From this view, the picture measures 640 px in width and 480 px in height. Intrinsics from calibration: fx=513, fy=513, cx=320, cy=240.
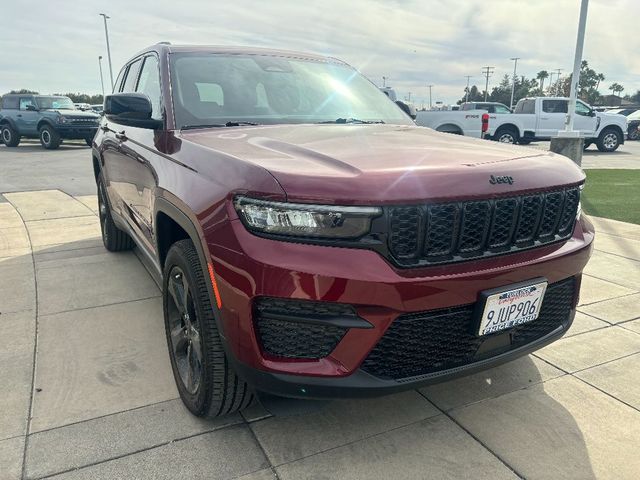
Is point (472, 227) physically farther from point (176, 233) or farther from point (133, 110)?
point (133, 110)

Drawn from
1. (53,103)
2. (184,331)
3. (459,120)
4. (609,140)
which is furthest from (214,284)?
(609,140)

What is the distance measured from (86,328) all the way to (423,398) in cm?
223

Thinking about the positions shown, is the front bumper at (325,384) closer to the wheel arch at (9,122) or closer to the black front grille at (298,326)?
the black front grille at (298,326)

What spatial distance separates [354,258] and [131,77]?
10.5ft

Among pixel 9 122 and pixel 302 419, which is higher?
pixel 9 122

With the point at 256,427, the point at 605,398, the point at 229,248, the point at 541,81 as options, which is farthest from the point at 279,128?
the point at 541,81

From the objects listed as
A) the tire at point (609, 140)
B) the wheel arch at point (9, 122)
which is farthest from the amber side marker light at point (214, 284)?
the wheel arch at point (9, 122)

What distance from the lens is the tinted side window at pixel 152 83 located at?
9.82 feet

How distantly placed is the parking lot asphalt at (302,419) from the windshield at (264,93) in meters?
1.49

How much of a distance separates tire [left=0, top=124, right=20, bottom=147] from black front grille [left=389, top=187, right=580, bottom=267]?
2105 centimetres

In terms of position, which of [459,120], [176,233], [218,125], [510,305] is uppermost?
[218,125]

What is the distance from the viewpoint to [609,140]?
736 inches

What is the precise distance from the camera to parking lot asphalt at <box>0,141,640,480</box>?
6.91 feet

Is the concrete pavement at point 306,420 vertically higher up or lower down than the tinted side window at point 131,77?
lower down
